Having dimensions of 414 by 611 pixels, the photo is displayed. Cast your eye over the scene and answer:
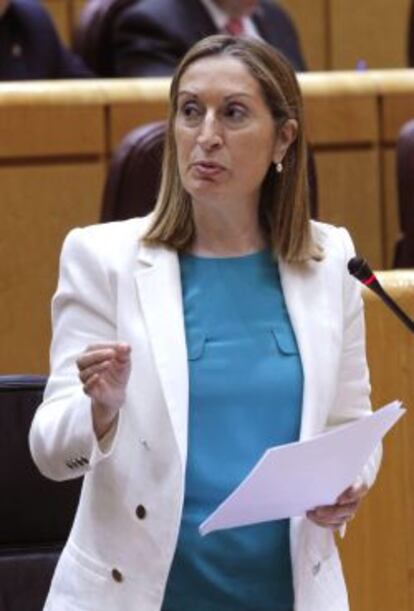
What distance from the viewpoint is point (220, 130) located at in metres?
1.53

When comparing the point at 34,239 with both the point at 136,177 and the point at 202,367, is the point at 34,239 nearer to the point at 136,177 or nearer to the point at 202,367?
the point at 136,177

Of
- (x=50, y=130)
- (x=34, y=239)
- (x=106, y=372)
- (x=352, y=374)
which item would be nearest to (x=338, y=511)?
(x=352, y=374)

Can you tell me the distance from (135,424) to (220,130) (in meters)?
0.27

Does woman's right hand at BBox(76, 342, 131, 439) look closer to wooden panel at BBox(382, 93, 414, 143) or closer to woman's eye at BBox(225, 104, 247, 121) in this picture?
woman's eye at BBox(225, 104, 247, 121)

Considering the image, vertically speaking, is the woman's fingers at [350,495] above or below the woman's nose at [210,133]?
below

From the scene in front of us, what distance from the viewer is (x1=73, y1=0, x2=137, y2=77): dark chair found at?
12.6 feet

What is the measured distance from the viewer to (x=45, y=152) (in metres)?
3.10

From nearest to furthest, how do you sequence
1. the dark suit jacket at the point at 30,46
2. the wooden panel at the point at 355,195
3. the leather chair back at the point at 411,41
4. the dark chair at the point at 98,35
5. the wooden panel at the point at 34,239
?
the wooden panel at the point at 34,239, the wooden panel at the point at 355,195, the dark suit jacket at the point at 30,46, the dark chair at the point at 98,35, the leather chair back at the point at 411,41

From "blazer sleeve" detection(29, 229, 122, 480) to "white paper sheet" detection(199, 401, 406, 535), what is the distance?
127mm

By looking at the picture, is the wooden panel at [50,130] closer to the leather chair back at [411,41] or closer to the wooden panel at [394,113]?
the wooden panel at [394,113]

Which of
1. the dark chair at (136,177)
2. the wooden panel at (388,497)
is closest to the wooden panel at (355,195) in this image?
the dark chair at (136,177)

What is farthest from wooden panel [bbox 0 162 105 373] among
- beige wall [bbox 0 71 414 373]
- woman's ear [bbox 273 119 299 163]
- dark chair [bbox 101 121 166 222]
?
woman's ear [bbox 273 119 299 163]

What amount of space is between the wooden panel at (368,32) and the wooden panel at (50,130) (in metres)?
2.12

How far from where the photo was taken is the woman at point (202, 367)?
57.0 inches
